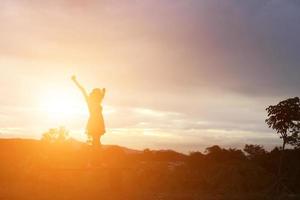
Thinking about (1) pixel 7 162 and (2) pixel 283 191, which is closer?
(2) pixel 283 191

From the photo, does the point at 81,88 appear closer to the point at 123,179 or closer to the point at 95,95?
the point at 95,95

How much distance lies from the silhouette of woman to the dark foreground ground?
3.06 ft

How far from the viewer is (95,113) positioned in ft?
66.4

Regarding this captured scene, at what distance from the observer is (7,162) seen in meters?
24.7

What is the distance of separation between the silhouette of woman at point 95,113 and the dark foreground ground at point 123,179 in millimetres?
932

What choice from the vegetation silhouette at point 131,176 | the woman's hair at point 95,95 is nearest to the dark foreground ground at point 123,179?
the vegetation silhouette at point 131,176

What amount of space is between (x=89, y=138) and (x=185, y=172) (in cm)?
605

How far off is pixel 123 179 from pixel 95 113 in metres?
3.30

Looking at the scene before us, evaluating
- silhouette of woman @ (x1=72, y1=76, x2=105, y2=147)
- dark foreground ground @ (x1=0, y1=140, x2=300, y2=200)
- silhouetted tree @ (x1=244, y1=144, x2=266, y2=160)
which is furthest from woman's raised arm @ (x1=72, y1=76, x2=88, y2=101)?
silhouetted tree @ (x1=244, y1=144, x2=266, y2=160)

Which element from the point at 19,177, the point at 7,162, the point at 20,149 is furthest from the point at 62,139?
the point at 19,177

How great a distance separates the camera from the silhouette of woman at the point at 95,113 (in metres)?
20.0

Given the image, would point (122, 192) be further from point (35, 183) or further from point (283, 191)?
point (283, 191)

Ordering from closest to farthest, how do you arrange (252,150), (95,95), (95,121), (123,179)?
(95,121) → (95,95) → (123,179) → (252,150)

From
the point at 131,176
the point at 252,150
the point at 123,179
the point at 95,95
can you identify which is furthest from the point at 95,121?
the point at 252,150
